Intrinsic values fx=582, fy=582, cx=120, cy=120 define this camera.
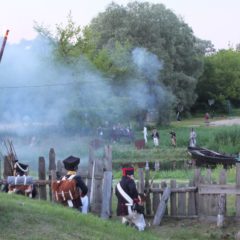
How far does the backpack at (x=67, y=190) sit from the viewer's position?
9.64m

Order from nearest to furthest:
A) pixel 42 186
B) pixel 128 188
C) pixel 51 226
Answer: pixel 51 226, pixel 128 188, pixel 42 186

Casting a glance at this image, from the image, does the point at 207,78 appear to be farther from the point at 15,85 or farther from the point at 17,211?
the point at 17,211

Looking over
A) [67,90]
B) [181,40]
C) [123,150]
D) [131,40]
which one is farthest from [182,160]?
[181,40]

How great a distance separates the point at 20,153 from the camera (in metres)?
28.7

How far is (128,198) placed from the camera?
9945 millimetres

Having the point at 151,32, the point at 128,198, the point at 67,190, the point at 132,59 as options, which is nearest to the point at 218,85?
the point at 151,32

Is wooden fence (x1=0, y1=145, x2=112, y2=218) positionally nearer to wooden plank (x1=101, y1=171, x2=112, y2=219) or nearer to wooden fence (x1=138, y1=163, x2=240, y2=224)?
wooden plank (x1=101, y1=171, x2=112, y2=219)

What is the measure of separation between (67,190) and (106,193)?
1.50m

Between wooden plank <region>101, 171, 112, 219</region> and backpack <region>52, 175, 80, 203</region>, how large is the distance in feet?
3.98

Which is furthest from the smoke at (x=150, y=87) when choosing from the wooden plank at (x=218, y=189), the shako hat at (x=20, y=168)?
the wooden plank at (x=218, y=189)

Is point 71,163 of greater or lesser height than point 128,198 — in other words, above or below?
above

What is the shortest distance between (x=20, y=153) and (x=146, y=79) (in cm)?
1633

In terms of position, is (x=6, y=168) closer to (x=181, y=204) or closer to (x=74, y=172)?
(x=74, y=172)

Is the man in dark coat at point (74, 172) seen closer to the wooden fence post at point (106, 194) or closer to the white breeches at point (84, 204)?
the white breeches at point (84, 204)
